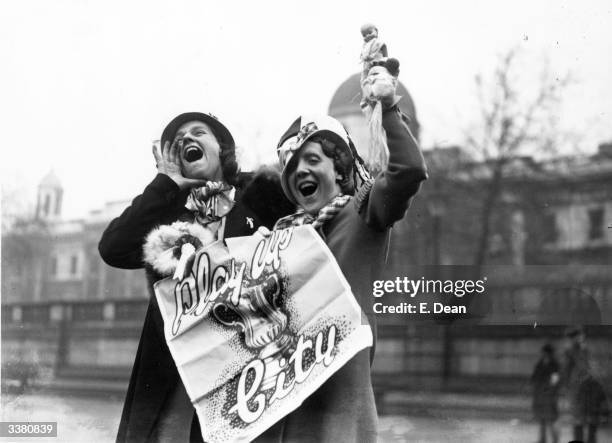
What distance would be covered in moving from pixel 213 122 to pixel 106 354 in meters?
1.05

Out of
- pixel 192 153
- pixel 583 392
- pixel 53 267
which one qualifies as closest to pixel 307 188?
pixel 192 153

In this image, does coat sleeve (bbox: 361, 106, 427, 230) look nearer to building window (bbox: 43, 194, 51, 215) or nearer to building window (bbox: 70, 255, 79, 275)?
building window (bbox: 70, 255, 79, 275)

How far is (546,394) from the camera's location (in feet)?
9.16

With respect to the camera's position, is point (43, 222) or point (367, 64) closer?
point (367, 64)

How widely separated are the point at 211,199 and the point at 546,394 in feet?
4.99

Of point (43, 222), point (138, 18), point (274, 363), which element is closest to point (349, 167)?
point (274, 363)

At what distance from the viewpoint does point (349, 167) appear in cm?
299

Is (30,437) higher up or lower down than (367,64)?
lower down

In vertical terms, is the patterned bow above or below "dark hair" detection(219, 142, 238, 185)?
below

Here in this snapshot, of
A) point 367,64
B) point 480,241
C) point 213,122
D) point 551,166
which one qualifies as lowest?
point 480,241

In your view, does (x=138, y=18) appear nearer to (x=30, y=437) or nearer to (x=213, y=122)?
(x=213, y=122)

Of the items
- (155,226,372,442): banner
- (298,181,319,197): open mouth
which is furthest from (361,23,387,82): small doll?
(155,226,372,442): banner

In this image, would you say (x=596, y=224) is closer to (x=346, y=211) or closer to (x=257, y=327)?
(x=346, y=211)

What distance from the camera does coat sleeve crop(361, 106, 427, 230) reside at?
2717 millimetres
